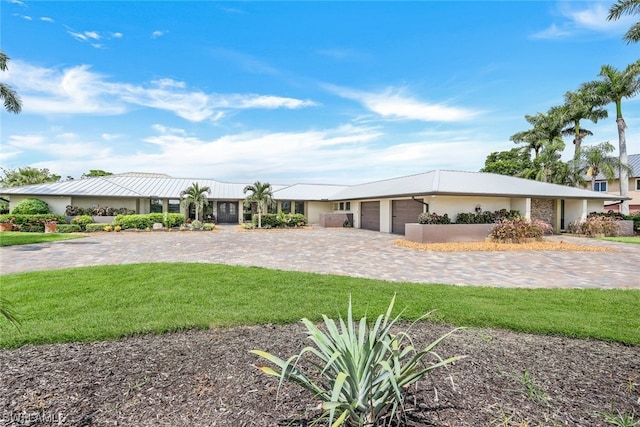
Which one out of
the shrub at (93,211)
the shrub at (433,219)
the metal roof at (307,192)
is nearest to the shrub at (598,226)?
the shrub at (433,219)

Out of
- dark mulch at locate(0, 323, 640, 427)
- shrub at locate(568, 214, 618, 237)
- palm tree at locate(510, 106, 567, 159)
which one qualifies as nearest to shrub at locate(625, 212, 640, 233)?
shrub at locate(568, 214, 618, 237)

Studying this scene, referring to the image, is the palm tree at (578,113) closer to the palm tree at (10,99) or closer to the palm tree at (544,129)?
the palm tree at (544,129)

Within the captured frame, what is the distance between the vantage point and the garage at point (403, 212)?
61.6ft

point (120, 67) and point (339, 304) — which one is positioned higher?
point (120, 67)

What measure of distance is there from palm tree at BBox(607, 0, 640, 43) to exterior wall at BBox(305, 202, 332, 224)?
23342mm

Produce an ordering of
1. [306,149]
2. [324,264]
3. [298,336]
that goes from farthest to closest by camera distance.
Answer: [306,149] → [324,264] → [298,336]

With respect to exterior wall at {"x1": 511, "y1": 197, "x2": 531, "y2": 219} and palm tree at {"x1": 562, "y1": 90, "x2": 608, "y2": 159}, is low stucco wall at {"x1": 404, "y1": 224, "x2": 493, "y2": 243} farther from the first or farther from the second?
palm tree at {"x1": 562, "y1": 90, "x2": 608, "y2": 159}

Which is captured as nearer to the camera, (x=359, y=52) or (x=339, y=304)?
(x=339, y=304)

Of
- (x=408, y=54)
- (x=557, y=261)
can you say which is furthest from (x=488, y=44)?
(x=557, y=261)

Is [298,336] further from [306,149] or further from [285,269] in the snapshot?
[306,149]

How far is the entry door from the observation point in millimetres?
31500

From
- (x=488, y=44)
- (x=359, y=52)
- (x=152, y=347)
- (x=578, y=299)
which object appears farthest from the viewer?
(x=359, y=52)

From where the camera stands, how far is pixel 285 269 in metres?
8.64

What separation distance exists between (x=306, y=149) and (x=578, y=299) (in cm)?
1962
